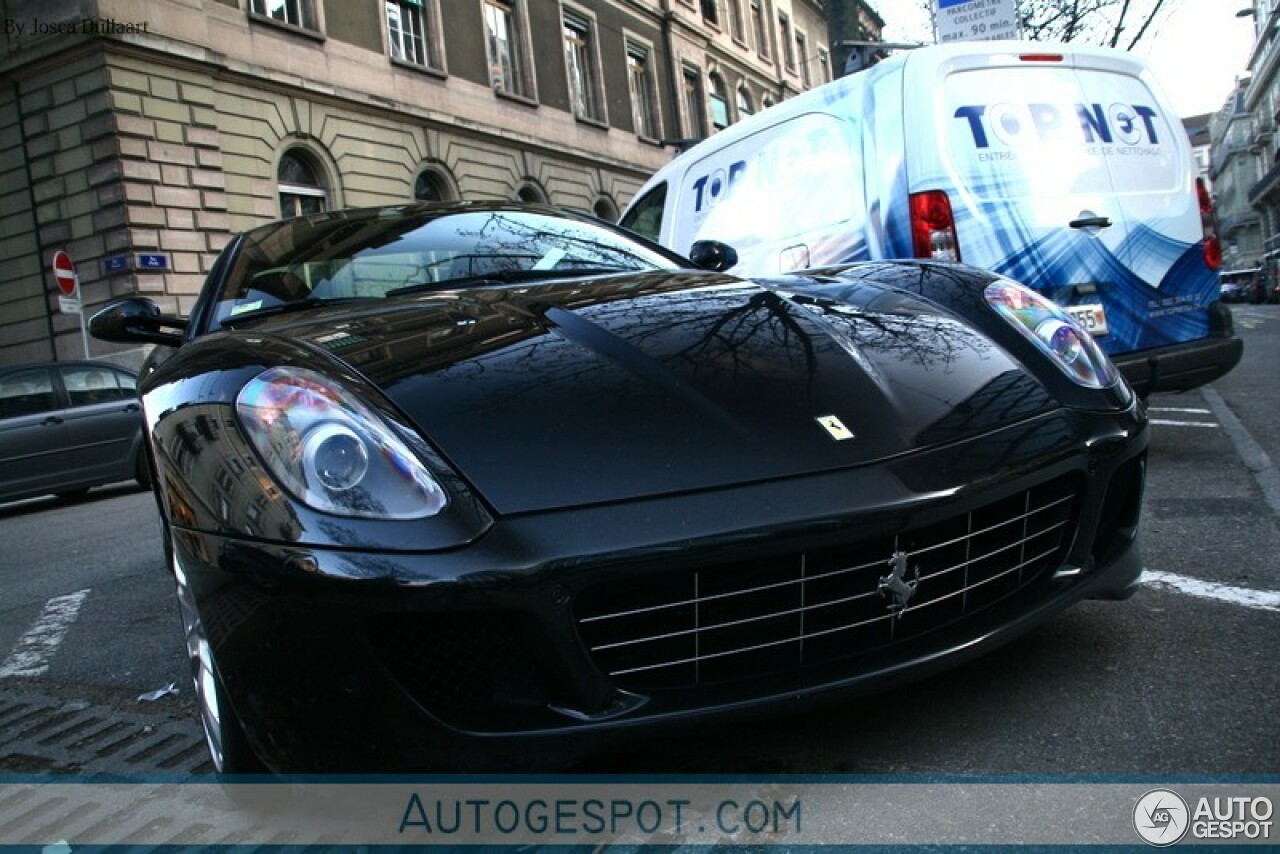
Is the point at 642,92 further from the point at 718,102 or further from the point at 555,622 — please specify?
the point at 555,622

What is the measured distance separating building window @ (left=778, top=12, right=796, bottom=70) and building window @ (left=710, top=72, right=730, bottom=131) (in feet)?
25.1

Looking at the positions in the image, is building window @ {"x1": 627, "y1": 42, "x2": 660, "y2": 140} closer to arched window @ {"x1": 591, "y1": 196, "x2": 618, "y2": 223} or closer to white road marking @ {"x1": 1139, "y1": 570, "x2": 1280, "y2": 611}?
arched window @ {"x1": 591, "y1": 196, "x2": 618, "y2": 223}

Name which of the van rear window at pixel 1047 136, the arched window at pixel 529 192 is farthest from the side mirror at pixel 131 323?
the arched window at pixel 529 192

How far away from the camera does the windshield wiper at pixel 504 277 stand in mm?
2736

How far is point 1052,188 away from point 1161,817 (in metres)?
3.51

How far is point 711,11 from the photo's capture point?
1236 inches

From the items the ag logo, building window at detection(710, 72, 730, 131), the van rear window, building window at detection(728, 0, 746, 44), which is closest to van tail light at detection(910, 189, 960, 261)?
the van rear window

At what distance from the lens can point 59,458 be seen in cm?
890

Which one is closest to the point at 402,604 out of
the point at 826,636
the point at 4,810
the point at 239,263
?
the point at 826,636

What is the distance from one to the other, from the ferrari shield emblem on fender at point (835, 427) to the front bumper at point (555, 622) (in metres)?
0.09

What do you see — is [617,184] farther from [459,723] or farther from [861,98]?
[459,723]

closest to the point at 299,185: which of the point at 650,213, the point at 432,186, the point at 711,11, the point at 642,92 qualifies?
the point at 432,186

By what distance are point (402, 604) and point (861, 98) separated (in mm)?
4060

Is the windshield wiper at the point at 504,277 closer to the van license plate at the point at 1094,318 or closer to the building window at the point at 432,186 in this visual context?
the van license plate at the point at 1094,318
